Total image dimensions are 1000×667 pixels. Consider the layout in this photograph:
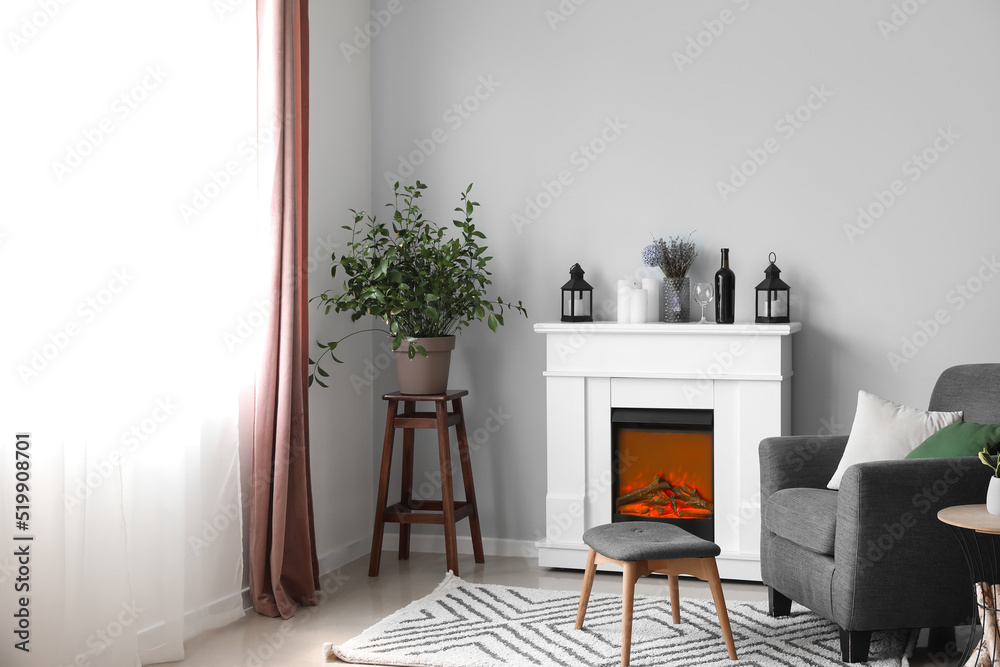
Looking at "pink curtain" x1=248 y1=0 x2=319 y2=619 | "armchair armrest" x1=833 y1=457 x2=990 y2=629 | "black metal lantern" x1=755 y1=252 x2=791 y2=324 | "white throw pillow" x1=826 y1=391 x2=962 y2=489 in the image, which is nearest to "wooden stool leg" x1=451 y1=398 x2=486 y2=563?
"pink curtain" x1=248 y1=0 x2=319 y2=619

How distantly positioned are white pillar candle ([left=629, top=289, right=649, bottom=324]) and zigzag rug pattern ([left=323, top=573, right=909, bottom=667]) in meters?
1.20

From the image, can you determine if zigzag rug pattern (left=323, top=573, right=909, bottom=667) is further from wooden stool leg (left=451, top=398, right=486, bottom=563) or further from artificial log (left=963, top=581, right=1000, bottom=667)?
wooden stool leg (left=451, top=398, right=486, bottom=563)

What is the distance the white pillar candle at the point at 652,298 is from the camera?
438cm

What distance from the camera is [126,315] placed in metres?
3.03

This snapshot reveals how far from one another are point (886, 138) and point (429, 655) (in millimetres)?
2826

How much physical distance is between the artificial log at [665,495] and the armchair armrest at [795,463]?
2.15 ft

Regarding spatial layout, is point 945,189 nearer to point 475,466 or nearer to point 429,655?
point 475,466

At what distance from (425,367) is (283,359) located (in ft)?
2.44

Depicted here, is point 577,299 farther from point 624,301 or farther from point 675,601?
point 675,601

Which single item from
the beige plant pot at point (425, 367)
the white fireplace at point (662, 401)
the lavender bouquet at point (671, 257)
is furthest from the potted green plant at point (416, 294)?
the lavender bouquet at point (671, 257)

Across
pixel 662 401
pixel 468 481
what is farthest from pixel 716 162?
pixel 468 481

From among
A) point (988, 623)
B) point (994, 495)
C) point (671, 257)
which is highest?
point (671, 257)

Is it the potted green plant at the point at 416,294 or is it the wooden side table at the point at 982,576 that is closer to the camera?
the wooden side table at the point at 982,576

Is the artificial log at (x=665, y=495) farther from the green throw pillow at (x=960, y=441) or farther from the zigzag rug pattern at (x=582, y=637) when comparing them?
the green throw pillow at (x=960, y=441)
